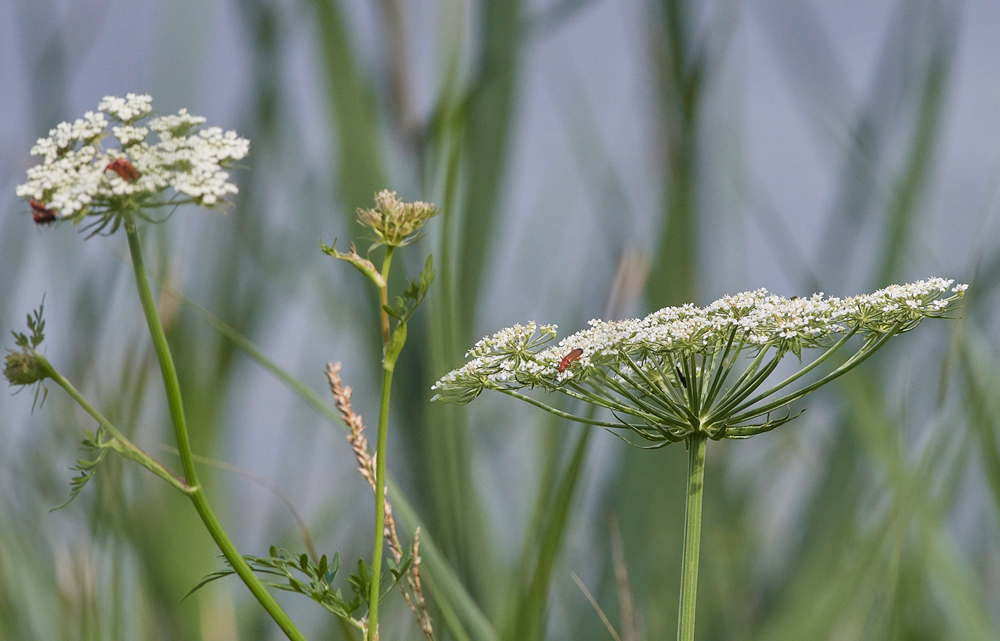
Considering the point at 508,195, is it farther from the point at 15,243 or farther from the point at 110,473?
the point at 15,243

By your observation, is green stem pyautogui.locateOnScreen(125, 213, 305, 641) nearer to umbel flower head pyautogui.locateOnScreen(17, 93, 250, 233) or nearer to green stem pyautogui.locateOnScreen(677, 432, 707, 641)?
umbel flower head pyautogui.locateOnScreen(17, 93, 250, 233)

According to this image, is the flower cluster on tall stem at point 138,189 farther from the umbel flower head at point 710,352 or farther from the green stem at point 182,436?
the umbel flower head at point 710,352

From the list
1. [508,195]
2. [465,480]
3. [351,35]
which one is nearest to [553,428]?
[465,480]

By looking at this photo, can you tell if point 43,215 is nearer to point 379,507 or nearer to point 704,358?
point 379,507

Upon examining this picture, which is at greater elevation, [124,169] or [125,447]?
[124,169]

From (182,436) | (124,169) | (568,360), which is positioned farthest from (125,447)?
(568,360)
